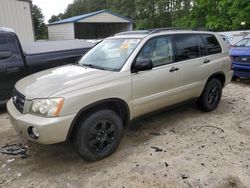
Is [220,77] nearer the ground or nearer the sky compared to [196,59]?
nearer the ground

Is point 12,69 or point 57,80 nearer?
point 57,80

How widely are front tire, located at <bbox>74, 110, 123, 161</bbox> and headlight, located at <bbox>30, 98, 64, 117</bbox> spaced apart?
1.37 feet

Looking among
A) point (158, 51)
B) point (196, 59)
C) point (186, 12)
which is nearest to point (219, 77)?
point (196, 59)

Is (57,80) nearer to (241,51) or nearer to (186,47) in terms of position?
(186,47)

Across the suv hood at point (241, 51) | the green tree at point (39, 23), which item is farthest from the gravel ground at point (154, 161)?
the green tree at point (39, 23)

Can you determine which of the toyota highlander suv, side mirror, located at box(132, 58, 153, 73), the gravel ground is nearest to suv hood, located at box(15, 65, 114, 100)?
the toyota highlander suv

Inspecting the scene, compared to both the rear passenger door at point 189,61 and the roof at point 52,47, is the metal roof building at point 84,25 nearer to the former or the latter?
the roof at point 52,47

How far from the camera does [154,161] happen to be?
3.58 meters

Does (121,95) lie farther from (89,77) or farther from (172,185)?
(172,185)

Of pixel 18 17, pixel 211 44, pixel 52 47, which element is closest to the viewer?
pixel 211 44

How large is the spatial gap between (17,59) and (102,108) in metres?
3.17

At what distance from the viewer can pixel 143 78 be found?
3904 mm

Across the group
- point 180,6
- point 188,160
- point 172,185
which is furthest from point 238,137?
point 180,6

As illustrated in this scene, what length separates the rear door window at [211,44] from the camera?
5109mm
